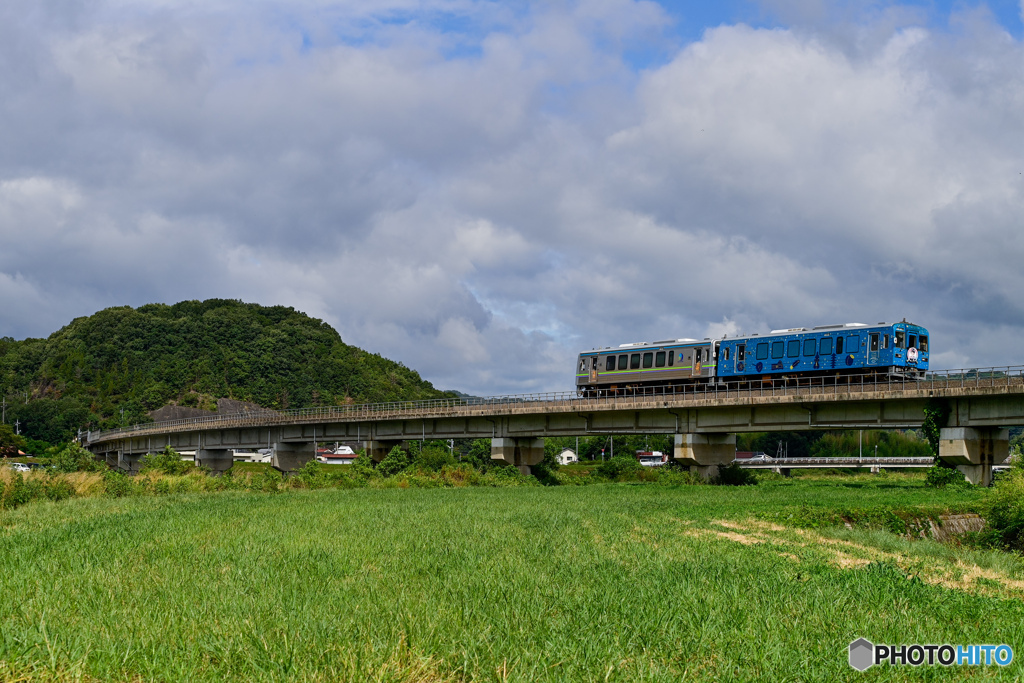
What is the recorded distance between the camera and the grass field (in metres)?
7.90

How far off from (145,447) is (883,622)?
102m

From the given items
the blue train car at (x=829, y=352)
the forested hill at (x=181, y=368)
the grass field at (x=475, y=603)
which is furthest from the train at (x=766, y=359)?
the forested hill at (x=181, y=368)

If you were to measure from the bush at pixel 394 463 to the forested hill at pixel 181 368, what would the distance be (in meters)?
90.1

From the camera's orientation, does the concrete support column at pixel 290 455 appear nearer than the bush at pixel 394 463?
No

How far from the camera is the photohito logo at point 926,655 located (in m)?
8.77

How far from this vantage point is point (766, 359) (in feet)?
169

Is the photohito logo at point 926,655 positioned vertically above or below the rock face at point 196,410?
below

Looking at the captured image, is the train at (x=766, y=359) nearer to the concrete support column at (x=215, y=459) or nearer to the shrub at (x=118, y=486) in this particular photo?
the shrub at (x=118, y=486)

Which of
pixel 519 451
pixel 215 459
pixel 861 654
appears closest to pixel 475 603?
pixel 861 654

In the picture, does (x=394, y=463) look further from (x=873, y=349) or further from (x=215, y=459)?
(x=215, y=459)

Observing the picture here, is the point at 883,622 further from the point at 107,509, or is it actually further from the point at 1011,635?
the point at 107,509

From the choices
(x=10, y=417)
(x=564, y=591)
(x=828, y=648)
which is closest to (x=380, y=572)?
(x=564, y=591)

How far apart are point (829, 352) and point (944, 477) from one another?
953cm

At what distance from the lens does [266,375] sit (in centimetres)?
16525
